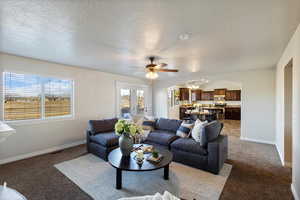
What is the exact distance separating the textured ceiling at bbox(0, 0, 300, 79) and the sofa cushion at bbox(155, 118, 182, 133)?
1.95 m

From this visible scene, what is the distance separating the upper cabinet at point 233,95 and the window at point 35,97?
995 centimetres

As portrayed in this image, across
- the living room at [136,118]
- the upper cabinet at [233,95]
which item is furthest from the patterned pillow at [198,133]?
the upper cabinet at [233,95]

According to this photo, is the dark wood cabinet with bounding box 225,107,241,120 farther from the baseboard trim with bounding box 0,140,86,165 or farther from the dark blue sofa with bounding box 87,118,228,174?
the baseboard trim with bounding box 0,140,86,165

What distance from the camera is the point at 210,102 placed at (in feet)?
35.8

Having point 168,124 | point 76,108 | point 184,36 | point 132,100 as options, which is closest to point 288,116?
point 168,124

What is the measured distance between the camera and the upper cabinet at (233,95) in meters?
9.68

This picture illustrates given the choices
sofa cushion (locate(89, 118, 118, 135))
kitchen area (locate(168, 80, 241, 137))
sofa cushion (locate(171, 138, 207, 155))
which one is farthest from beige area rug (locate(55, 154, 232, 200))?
kitchen area (locate(168, 80, 241, 137))

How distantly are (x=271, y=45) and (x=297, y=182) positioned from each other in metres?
2.35

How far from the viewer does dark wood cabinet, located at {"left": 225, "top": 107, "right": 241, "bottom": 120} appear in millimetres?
9094

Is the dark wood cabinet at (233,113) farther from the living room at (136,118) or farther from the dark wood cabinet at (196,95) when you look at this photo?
the living room at (136,118)

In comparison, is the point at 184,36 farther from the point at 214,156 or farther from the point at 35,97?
the point at 35,97

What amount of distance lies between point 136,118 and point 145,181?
2310 millimetres

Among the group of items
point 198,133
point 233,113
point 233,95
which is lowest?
point 233,113

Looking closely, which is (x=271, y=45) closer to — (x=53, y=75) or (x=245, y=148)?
(x=245, y=148)
